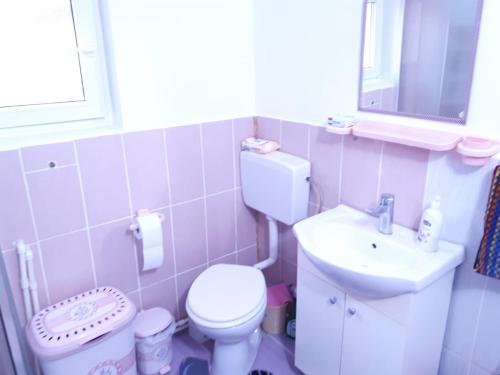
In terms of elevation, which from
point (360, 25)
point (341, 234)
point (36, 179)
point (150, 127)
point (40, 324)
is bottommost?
point (40, 324)

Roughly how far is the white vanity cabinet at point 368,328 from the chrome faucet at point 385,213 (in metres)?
0.26

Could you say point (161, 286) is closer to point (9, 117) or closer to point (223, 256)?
point (223, 256)

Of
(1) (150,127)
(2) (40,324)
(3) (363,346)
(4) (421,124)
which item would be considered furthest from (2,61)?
(3) (363,346)

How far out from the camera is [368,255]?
1498mm

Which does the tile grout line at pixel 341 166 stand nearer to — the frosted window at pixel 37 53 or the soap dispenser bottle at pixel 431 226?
the soap dispenser bottle at pixel 431 226

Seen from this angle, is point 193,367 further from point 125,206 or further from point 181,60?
point 181,60

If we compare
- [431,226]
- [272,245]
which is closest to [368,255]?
[431,226]

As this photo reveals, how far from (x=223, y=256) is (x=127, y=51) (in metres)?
1.15

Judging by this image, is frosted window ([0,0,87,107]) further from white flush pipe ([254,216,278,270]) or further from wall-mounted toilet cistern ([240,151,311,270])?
white flush pipe ([254,216,278,270])

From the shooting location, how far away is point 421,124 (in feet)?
4.46

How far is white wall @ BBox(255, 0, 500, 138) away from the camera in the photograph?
1.19 meters

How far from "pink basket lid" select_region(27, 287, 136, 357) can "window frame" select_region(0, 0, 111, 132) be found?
2.37 ft

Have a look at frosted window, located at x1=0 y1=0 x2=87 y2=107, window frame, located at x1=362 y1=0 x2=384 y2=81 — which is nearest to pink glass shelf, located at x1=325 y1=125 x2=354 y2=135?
window frame, located at x1=362 y1=0 x2=384 y2=81

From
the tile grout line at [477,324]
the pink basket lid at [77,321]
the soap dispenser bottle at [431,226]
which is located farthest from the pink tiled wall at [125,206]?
the tile grout line at [477,324]
